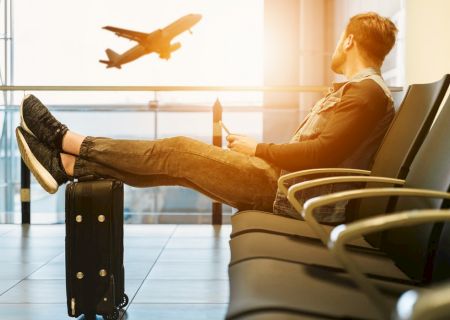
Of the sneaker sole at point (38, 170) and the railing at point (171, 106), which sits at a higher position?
the railing at point (171, 106)

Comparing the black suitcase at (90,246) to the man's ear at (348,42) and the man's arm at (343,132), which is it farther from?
the man's ear at (348,42)

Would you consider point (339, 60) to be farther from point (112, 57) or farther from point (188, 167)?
point (112, 57)

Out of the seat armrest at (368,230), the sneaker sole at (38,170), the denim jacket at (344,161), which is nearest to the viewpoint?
the seat armrest at (368,230)

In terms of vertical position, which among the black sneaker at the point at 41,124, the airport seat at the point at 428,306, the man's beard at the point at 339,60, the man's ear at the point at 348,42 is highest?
the man's ear at the point at 348,42

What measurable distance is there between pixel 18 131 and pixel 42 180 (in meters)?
0.25

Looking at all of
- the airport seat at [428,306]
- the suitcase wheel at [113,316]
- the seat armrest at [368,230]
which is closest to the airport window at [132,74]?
the suitcase wheel at [113,316]

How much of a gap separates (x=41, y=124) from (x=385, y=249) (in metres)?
1.32

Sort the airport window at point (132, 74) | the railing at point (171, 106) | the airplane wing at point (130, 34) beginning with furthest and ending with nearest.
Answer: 1. the airplane wing at point (130, 34)
2. the airport window at point (132, 74)
3. the railing at point (171, 106)

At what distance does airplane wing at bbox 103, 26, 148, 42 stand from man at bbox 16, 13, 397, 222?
41.5ft

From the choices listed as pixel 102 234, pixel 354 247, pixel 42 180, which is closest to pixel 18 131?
pixel 42 180

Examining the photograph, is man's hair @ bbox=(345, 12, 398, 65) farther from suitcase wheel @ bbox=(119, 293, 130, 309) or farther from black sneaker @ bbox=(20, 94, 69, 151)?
suitcase wheel @ bbox=(119, 293, 130, 309)

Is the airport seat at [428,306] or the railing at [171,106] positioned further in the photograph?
the railing at [171,106]

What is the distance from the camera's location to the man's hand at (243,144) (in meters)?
2.07

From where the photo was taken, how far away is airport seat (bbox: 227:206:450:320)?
772mm
